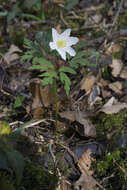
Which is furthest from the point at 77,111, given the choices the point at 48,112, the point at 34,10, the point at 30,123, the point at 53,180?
the point at 34,10

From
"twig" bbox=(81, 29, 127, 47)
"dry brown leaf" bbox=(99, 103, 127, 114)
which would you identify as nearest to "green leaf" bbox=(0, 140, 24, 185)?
"dry brown leaf" bbox=(99, 103, 127, 114)

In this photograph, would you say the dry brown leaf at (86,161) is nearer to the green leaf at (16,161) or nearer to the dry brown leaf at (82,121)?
the dry brown leaf at (82,121)

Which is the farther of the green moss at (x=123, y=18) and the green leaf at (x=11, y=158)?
the green moss at (x=123, y=18)

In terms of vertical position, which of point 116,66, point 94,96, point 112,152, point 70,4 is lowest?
point 112,152

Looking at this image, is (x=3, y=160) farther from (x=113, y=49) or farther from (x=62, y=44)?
(x=113, y=49)

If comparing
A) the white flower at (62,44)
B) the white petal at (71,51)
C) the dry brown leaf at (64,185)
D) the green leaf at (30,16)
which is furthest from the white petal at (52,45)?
the green leaf at (30,16)

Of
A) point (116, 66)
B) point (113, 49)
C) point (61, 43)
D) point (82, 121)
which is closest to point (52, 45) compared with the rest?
point (61, 43)
